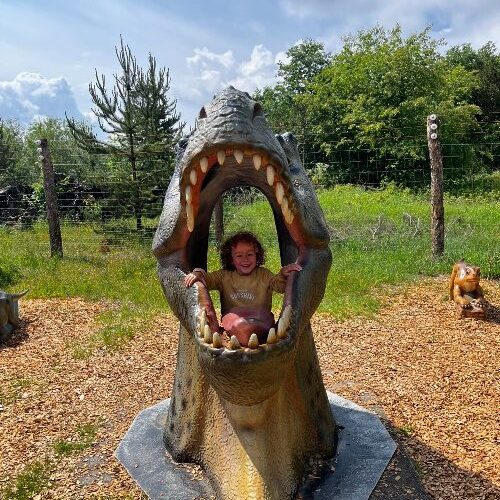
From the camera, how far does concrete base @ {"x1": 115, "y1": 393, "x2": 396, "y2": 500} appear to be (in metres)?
2.76

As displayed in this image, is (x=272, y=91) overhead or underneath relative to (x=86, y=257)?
overhead

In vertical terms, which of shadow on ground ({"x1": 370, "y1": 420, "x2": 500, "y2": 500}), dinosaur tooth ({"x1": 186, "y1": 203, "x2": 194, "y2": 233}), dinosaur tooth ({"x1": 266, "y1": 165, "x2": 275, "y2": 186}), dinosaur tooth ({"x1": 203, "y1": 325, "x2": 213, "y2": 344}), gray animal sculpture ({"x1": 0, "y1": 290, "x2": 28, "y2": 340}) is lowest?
shadow on ground ({"x1": 370, "y1": 420, "x2": 500, "y2": 500})

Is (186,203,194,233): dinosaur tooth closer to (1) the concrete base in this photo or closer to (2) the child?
(2) the child

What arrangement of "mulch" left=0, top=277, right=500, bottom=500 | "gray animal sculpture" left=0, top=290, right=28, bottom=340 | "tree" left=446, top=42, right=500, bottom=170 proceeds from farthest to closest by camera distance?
"tree" left=446, top=42, right=500, bottom=170 → "gray animal sculpture" left=0, top=290, right=28, bottom=340 → "mulch" left=0, top=277, right=500, bottom=500

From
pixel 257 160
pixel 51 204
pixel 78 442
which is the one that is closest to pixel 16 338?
pixel 78 442

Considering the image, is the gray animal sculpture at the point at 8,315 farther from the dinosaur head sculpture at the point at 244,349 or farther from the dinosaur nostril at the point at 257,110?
the dinosaur nostril at the point at 257,110

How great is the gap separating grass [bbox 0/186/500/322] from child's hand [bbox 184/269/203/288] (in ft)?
12.8

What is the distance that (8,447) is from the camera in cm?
409

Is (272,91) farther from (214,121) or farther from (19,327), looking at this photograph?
(214,121)

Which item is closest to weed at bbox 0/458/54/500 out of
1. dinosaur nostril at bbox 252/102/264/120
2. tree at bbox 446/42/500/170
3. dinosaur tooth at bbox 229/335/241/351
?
dinosaur tooth at bbox 229/335/241/351

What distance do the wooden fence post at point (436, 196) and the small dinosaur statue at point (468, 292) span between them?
2137 millimetres

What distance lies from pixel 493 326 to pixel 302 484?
4766mm

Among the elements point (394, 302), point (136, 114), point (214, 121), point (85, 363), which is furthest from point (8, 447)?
point (136, 114)

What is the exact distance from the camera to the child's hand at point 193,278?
2.51 metres
